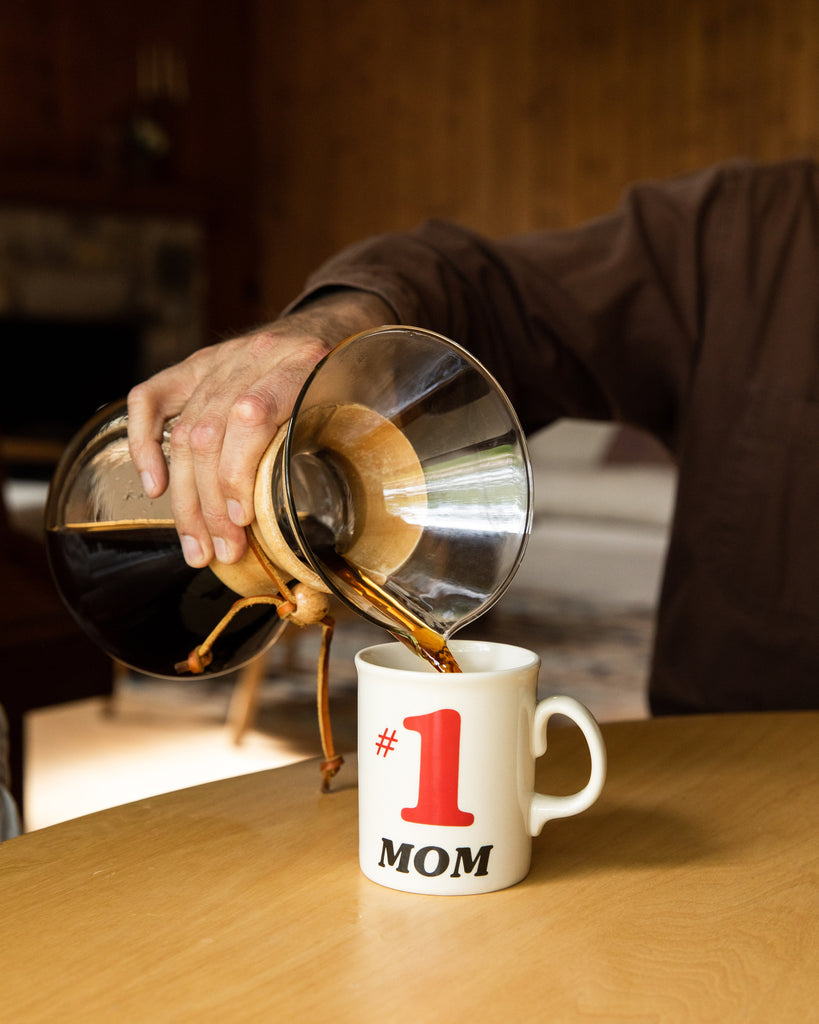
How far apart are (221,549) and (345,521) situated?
0.07 meters

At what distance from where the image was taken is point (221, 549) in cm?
62

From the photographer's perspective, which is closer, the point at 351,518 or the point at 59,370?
the point at 351,518

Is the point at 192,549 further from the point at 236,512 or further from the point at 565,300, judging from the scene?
the point at 565,300

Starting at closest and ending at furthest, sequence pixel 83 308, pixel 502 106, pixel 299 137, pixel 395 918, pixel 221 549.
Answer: pixel 395 918
pixel 221 549
pixel 502 106
pixel 83 308
pixel 299 137

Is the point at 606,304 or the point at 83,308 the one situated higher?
the point at 606,304

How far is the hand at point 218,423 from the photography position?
605mm

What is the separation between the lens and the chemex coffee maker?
0.61 meters

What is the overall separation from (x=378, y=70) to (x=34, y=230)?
6.08 ft

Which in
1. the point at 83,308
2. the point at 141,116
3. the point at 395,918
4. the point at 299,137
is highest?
the point at 395,918

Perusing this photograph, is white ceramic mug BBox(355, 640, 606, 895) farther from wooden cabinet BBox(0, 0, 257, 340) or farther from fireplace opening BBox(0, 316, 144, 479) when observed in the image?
wooden cabinet BBox(0, 0, 257, 340)

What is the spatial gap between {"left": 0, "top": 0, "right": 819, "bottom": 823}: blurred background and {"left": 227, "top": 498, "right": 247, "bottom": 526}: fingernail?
3.73 m

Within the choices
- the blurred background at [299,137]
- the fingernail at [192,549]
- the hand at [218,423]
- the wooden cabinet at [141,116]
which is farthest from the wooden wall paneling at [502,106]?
the fingernail at [192,549]

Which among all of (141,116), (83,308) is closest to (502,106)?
(141,116)

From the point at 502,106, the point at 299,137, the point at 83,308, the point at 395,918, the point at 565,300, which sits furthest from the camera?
the point at 299,137
